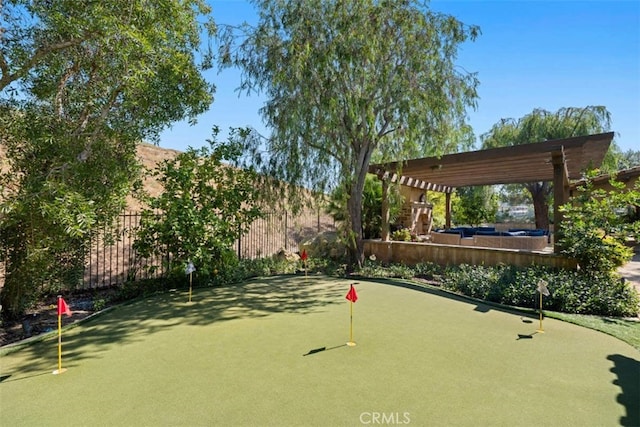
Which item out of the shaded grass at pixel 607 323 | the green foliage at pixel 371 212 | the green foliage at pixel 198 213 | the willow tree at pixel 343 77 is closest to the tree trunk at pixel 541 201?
the green foliage at pixel 371 212

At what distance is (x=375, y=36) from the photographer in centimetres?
732

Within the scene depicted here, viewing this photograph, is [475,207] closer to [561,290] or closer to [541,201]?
[541,201]

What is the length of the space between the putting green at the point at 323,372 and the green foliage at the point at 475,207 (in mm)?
15925

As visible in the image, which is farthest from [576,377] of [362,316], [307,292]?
[307,292]

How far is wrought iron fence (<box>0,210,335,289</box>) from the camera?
22.3 ft

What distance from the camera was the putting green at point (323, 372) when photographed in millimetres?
2492

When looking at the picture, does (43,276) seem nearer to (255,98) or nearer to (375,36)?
(255,98)

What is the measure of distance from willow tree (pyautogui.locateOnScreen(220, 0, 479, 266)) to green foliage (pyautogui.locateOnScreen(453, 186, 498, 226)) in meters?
12.6

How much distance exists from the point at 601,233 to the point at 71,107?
9.67m

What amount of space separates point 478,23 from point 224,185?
7.19 meters

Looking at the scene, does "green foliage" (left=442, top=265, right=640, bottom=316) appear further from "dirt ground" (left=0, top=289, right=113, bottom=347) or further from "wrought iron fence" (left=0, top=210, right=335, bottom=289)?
"dirt ground" (left=0, top=289, right=113, bottom=347)

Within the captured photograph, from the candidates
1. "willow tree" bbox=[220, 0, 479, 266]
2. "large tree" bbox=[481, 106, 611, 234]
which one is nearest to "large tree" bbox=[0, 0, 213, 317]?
Result: "willow tree" bbox=[220, 0, 479, 266]

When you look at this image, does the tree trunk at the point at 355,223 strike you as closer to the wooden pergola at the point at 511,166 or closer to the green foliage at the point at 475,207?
the wooden pergola at the point at 511,166

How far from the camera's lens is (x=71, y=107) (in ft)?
17.5
